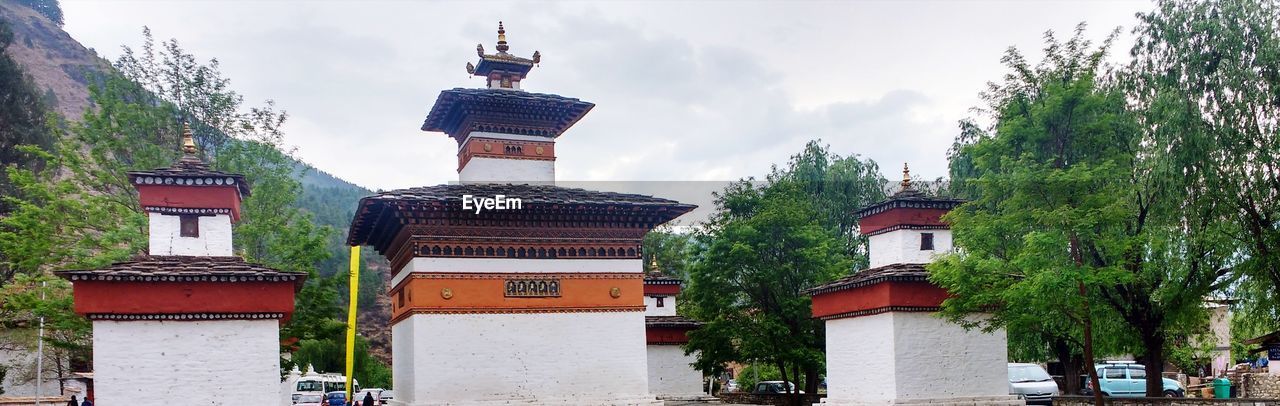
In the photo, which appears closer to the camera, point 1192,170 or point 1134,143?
point 1192,170

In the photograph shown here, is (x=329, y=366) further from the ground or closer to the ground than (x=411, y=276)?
closer to the ground

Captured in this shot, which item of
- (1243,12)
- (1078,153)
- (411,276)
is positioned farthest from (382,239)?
(1243,12)

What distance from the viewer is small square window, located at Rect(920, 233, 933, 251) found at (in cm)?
2153

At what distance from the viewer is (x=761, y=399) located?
104ft

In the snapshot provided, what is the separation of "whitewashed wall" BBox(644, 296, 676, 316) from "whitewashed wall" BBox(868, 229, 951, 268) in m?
12.0

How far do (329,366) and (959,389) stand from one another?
39.3m

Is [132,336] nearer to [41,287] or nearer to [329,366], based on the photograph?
[41,287]

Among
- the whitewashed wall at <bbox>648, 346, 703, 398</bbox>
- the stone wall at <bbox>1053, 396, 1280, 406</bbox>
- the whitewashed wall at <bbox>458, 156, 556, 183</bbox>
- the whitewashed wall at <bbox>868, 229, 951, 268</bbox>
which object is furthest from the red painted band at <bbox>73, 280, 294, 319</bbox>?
the whitewashed wall at <bbox>648, 346, 703, 398</bbox>

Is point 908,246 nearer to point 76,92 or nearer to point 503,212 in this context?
point 503,212

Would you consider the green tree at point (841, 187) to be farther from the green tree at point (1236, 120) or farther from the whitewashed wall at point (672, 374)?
the green tree at point (1236, 120)

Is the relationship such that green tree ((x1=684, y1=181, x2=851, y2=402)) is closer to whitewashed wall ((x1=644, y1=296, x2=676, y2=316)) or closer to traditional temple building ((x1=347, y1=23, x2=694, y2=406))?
whitewashed wall ((x1=644, y1=296, x2=676, y2=316))

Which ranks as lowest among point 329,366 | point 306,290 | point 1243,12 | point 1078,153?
point 329,366

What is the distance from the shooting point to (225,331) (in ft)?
48.5

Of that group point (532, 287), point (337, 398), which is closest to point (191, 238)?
point (532, 287)
